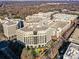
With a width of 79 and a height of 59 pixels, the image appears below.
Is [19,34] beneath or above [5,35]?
above

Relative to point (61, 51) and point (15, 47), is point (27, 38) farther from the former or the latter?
point (61, 51)

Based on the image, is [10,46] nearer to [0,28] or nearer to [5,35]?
[5,35]

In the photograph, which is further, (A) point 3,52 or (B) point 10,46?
(B) point 10,46

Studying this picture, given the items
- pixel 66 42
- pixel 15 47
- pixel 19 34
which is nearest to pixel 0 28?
pixel 19 34

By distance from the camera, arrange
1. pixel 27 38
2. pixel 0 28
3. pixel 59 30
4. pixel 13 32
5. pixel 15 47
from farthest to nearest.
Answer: pixel 0 28
pixel 13 32
pixel 59 30
pixel 27 38
pixel 15 47

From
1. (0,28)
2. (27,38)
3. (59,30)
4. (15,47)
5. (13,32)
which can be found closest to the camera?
(15,47)

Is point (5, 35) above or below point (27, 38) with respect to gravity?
below

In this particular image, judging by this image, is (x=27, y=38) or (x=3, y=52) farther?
(x=27, y=38)

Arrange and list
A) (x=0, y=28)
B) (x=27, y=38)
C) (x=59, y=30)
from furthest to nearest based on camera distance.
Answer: (x=0, y=28) → (x=59, y=30) → (x=27, y=38)

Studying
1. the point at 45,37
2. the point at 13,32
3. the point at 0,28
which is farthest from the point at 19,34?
the point at 0,28
